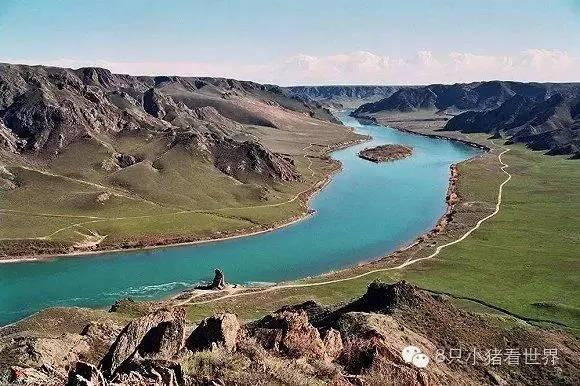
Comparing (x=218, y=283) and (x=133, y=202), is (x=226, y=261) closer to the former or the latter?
(x=218, y=283)

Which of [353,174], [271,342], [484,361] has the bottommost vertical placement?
[353,174]

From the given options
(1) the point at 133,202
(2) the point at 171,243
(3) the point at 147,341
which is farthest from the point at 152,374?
(1) the point at 133,202

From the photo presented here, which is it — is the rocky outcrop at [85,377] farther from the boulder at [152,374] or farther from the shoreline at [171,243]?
the shoreline at [171,243]

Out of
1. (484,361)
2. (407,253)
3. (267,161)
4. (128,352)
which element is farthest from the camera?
(267,161)

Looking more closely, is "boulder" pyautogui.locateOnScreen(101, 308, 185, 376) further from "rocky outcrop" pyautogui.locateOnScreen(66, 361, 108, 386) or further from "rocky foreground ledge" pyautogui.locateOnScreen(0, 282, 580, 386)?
"rocky outcrop" pyautogui.locateOnScreen(66, 361, 108, 386)

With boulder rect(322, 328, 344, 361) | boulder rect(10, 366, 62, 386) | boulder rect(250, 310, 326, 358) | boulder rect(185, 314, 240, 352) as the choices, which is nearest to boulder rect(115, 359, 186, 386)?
boulder rect(10, 366, 62, 386)

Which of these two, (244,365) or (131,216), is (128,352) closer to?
(244,365)

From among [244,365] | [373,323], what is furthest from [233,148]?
[244,365]

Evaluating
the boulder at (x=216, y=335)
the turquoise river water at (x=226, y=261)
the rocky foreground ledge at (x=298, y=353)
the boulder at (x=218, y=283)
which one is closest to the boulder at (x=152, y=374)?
the rocky foreground ledge at (x=298, y=353)
